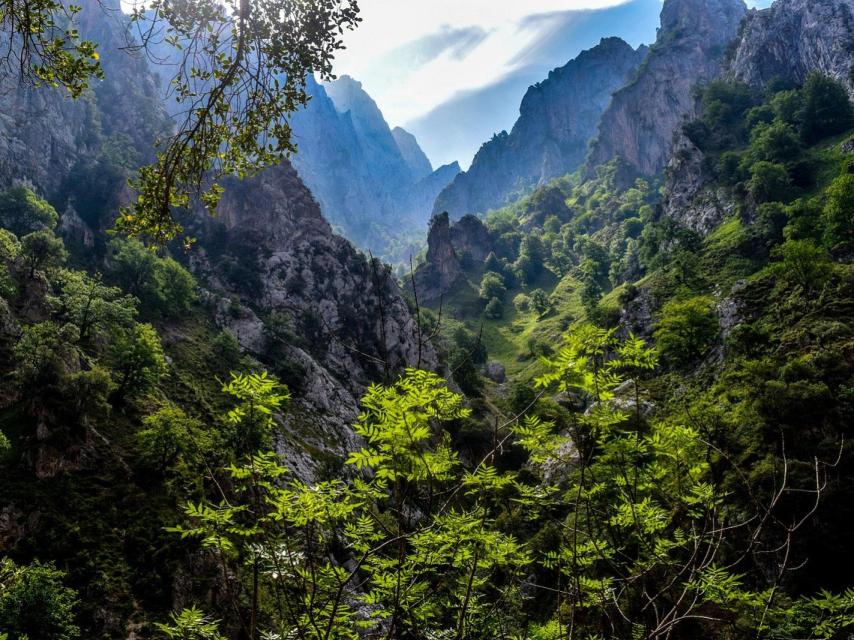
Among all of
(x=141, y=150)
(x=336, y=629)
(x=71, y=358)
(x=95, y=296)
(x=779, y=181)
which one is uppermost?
(x=141, y=150)

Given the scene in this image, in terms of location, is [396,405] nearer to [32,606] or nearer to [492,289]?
[32,606]

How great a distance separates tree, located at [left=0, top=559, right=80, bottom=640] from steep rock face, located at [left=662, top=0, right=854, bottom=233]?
4029 inches

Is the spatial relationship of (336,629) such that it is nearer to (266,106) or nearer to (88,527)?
(266,106)

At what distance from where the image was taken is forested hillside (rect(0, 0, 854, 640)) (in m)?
6.06

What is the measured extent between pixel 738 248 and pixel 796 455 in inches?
2155

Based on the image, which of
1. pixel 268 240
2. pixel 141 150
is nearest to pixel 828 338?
pixel 268 240

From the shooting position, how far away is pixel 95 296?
4656 cm

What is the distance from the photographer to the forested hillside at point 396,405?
19.9 feet

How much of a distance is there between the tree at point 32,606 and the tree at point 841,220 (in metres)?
72.0

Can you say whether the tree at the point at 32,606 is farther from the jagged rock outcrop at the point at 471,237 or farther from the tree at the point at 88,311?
the jagged rock outcrop at the point at 471,237

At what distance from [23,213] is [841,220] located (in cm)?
11036

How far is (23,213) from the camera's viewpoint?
223 ft

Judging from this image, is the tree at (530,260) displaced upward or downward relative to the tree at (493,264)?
downward

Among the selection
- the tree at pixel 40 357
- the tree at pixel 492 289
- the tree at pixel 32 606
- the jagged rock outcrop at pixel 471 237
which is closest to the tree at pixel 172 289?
the tree at pixel 40 357
